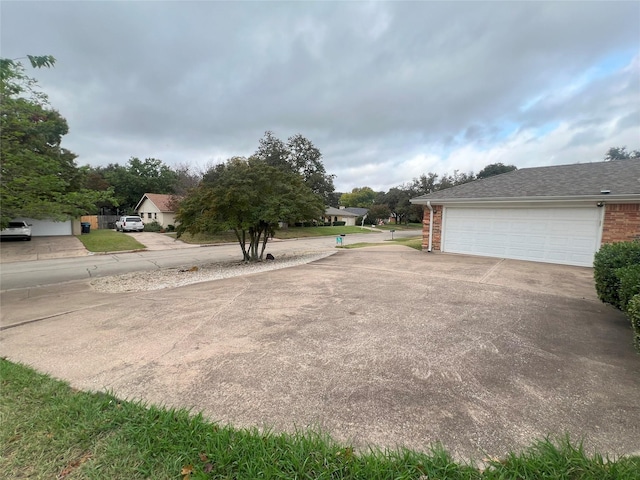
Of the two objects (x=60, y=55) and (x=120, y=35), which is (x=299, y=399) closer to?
(x=60, y=55)

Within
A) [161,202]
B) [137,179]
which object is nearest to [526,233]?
[161,202]

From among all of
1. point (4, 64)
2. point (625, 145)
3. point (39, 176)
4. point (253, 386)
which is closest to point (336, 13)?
point (4, 64)

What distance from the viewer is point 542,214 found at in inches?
387

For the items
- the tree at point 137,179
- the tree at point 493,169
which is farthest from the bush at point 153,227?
the tree at point 493,169

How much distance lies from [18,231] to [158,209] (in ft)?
42.2

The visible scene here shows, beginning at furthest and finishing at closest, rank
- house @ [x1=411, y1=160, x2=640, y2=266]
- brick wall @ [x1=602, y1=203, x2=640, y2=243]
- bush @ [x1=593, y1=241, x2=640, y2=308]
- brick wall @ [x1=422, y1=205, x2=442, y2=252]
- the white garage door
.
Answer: brick wall @ [x1=422, y1=205, x2=442, y2=252], the white garage door, house @ [x1=411, y1=160, x2=640, y2=266], brick wall @ [x1=602, y1=203, x2=640, y2=243], bush @ [x1=593, y1=241, x2=640, y2=308]

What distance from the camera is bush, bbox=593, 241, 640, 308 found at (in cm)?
430

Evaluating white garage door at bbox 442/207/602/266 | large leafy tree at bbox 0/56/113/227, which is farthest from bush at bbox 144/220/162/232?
white garage door at bbox 442/207/602/266

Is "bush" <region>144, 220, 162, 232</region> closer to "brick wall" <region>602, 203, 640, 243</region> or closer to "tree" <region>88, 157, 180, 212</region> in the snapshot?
"tree" <region>88, 157, 180, 212</region>

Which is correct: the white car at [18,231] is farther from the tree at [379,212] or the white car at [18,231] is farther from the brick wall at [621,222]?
the tree at [379,212]

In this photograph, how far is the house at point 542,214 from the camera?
29.0ft

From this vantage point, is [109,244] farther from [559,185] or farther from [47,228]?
[559,185]

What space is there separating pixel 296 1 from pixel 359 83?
16.4 ft

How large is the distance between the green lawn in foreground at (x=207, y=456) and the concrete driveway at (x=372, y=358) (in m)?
0.17
